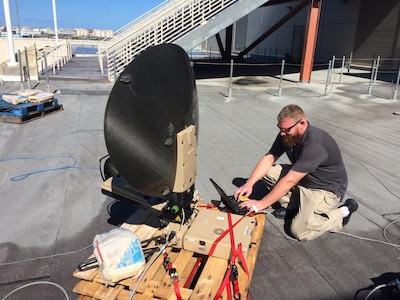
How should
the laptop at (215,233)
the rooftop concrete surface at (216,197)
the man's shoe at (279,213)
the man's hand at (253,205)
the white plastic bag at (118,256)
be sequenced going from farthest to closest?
the man's shoe at (279,213) < the man's hand at (253,205) < the rooftop concrete surface at (216,197) < the laptop at (215,233) < the white plastic bag at (118,256)

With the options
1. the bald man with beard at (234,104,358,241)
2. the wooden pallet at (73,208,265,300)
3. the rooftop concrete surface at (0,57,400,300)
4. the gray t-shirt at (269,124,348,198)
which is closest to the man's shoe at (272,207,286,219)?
the rooftop concrete surface at (0,57,400,300)

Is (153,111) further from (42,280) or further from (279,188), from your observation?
(42,280)

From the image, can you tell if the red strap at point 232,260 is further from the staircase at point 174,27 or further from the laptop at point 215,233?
the staircase at point 174,27

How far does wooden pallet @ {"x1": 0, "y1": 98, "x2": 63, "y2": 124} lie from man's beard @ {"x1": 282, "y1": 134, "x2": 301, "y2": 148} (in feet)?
21.4

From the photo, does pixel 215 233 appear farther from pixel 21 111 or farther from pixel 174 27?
pixel 174 27

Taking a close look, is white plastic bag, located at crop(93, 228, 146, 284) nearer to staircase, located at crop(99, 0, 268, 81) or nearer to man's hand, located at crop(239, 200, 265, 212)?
man's hand, located at crop(239, 200, 265, 212)

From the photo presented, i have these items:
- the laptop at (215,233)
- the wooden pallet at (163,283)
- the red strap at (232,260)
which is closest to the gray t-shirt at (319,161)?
the laptop at (215,233)

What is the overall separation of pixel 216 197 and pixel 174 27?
12292 mm

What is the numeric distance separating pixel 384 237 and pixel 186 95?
275cm

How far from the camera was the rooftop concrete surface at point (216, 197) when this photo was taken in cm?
302

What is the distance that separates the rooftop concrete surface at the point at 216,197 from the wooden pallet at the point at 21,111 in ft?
0.59

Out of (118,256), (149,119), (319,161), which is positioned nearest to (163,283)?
(118,256)

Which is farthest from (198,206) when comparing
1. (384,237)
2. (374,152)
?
(374,152)

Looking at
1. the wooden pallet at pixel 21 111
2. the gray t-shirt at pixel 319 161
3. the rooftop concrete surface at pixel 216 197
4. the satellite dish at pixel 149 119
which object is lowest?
the rooftop concrete surface at pixel 216 197
